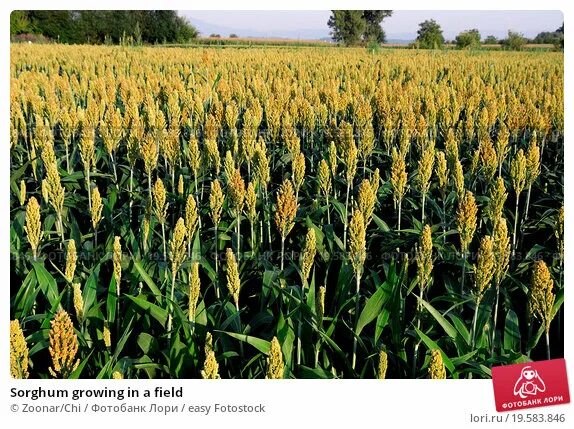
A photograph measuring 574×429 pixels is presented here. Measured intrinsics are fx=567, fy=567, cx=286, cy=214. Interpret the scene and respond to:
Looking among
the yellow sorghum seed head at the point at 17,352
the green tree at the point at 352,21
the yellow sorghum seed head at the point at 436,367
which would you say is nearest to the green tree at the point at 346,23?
the green tree at the point at 352,21

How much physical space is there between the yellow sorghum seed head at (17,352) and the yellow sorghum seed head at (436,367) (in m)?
1.05

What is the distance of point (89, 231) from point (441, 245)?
1584 mm

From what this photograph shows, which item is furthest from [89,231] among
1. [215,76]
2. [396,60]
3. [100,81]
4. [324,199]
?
[396,60]

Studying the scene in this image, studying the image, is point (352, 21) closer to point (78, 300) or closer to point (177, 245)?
point (177, 245)

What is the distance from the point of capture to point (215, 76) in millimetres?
5652

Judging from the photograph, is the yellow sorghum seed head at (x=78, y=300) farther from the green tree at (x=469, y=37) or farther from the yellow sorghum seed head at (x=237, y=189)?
the green tree at (x=469, y=37)

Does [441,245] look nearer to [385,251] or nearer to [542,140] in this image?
[385,251]

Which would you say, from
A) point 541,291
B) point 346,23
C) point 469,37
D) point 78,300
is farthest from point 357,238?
point 469,37

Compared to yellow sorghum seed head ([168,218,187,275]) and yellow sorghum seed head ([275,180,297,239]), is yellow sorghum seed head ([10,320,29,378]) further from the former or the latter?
yellow sorghum seed head ([275,180,297,239])

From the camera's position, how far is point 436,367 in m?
1.49
